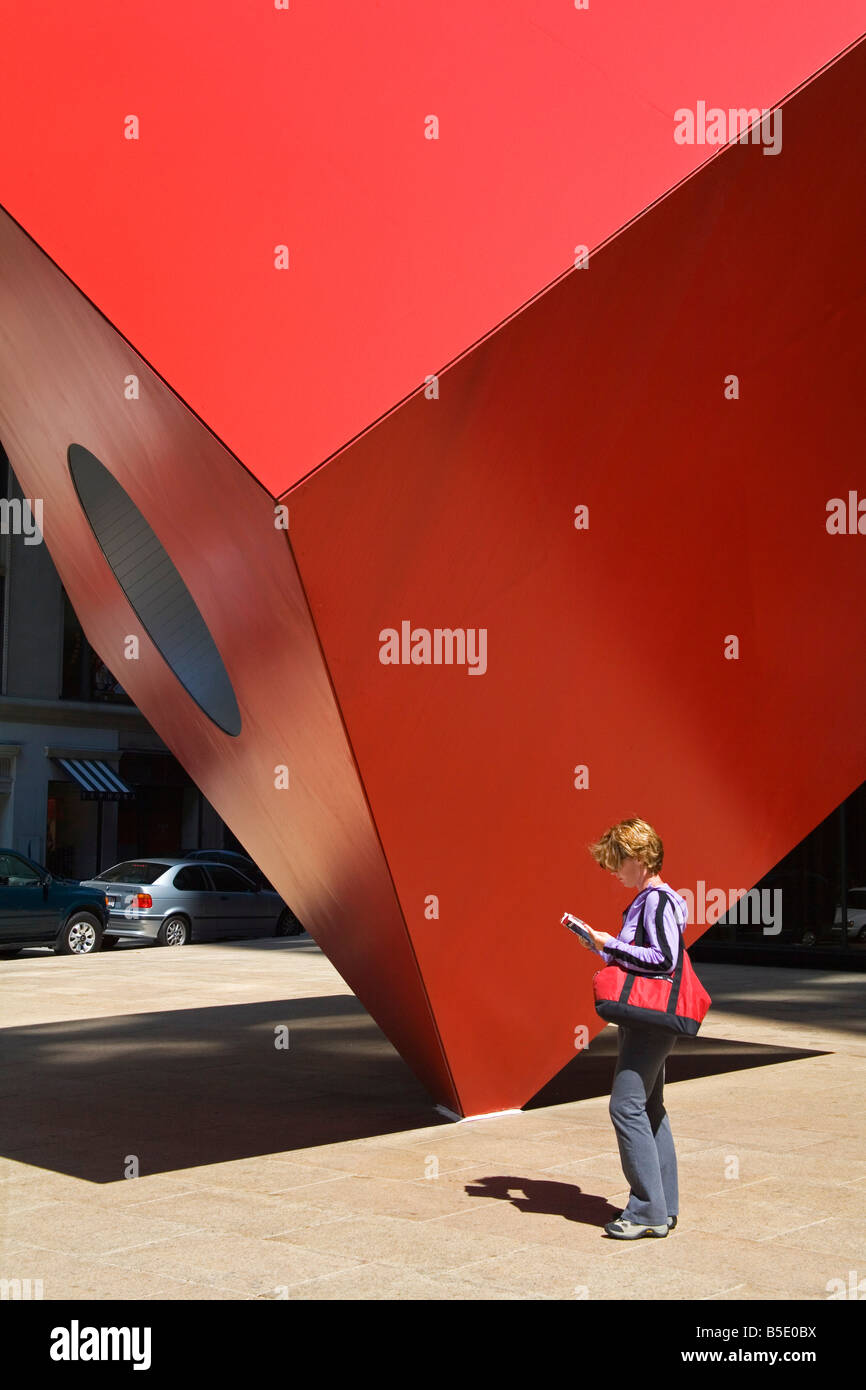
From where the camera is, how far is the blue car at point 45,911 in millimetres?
22016

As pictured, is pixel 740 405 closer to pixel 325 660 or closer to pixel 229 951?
pixel 325 660

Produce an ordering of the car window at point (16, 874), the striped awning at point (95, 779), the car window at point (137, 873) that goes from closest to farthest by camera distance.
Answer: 1. the car window at point (16, 874)
2. the car window at point (137, 873)
3. the striped awning at point (95, 779)

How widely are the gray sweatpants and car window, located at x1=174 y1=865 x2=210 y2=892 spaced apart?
64.7 ft

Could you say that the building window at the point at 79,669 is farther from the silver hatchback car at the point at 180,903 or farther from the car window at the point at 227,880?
the silver hatchback car at the point at 180,903

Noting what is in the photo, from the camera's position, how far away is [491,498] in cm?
705

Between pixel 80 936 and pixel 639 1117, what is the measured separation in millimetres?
18344

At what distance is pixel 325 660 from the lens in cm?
668

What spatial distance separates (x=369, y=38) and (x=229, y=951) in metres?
18.5

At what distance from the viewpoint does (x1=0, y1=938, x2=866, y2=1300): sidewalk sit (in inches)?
221

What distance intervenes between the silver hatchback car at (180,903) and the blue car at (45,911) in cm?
85

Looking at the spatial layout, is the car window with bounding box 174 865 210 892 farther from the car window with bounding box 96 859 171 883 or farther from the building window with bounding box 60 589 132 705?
the building window with bounding box 60 589 132 705

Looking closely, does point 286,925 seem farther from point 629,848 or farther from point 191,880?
point 629,848

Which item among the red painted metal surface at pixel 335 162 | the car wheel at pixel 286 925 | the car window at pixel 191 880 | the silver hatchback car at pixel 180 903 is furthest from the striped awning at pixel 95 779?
the red painted metal surface at pixel 335 162
